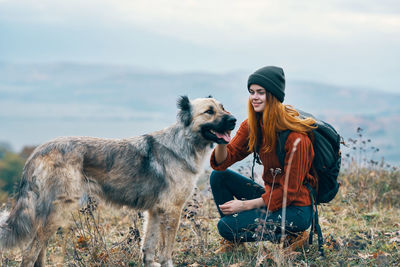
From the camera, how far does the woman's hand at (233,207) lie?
3908mm

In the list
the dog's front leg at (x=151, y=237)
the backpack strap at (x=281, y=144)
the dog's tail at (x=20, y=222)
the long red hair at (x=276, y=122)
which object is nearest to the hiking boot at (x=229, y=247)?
the dog's front leg at (x=151, y=237)

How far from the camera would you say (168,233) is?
4074mm

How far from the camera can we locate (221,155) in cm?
399

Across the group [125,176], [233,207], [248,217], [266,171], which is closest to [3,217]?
[125,176]

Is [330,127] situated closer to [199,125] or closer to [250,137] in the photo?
[250,137]

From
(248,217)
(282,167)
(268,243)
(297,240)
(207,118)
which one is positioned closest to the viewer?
(282,167)

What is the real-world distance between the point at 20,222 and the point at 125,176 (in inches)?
39.8

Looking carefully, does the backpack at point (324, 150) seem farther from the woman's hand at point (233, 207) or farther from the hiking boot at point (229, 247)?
the hiking boot at point (229, 247)

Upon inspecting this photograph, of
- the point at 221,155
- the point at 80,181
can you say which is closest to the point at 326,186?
the point at 221,155

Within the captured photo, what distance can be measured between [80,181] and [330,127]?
2352 millimetres

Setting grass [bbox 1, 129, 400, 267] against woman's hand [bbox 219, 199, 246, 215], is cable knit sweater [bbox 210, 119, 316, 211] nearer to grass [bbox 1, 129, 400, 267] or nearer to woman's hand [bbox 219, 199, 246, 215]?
woman's hand [bbox 219, 199, 246, 215]

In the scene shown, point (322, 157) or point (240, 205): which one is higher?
point (322, 157)

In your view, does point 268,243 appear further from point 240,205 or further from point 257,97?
point 257,97

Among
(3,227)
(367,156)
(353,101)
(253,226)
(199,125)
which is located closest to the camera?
(3,227)
